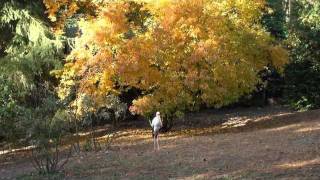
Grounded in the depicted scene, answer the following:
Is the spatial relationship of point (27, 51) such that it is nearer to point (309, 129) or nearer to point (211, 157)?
point (211, 157)

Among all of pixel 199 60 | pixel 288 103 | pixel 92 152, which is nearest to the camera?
pixel 92 152

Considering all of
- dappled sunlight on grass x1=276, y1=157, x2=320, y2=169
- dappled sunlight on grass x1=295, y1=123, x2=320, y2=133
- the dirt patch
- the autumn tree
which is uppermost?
the autumn tree

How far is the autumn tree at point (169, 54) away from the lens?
677 inches

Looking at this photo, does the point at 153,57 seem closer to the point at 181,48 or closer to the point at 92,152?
the point at 181,48

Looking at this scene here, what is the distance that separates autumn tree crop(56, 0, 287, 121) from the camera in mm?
17188

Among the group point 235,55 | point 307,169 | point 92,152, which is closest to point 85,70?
point 92,152

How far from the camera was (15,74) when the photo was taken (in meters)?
19.1

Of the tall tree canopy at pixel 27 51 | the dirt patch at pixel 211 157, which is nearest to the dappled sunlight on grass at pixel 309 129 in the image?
the dirt patch at pixel 211 157

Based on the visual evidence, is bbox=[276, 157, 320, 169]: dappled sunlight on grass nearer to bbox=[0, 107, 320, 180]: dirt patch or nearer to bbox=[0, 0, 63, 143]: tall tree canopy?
bbox=[0, 107, 320, 180]: dirt patch

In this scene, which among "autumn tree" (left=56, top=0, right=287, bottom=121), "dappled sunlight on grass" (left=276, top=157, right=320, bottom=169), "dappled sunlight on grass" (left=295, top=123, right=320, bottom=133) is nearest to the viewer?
"dappled sunlight on grass" (left=276, top=157, right=320, bottom=169)

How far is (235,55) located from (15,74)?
24.6 feet

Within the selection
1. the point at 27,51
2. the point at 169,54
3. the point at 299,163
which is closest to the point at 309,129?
the point at 169,54

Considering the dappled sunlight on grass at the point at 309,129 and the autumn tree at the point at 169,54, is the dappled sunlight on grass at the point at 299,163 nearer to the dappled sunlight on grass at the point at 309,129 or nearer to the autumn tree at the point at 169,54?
the dappled sunlight on grass at the point at 309,129

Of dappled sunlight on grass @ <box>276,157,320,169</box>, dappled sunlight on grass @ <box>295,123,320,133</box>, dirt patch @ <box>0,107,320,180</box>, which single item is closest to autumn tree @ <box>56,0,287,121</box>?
dirt patch @ <box>0,107,320,180</box>
